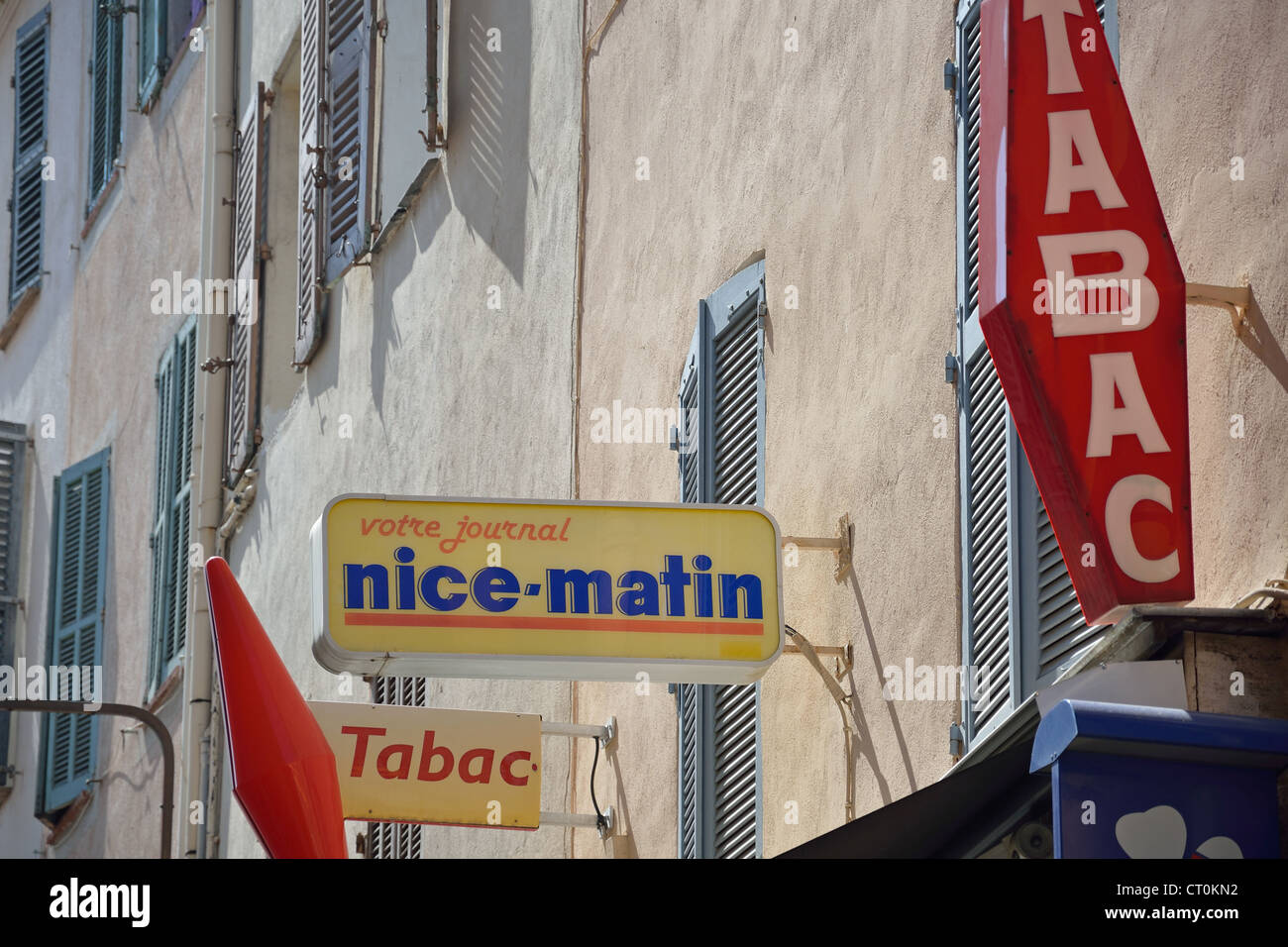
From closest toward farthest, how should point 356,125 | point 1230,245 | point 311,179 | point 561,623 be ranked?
point 1230,245 < point 561,623 < point 356,125 < point 311,179

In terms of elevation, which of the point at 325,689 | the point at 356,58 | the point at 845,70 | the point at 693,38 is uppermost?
the point at 356,58

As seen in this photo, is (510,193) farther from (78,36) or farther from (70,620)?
(78,36)

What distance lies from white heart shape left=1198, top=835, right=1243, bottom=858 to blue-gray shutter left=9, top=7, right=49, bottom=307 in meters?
16.0

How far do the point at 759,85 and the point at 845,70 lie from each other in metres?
0.69

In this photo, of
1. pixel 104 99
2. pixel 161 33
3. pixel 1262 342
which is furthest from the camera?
pixel 104 99

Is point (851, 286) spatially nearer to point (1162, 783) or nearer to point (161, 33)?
point (1162, 783)

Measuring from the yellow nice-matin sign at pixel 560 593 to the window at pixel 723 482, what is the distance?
1.26 metres

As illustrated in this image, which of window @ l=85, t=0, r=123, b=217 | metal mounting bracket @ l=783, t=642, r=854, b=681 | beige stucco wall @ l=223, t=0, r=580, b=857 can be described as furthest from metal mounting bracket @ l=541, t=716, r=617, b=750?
window @ l=85, t=0, r=123, b=217

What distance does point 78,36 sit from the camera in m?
17.7

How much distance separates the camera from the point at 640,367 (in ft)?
25.9

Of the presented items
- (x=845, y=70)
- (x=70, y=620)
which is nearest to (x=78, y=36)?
(x=70, y=620)

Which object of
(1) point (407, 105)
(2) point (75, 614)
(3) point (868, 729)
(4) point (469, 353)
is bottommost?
(3) point (868, 729)

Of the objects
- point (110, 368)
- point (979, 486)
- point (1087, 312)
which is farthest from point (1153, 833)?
point (110, 368)

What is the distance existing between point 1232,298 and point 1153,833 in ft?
3.68
